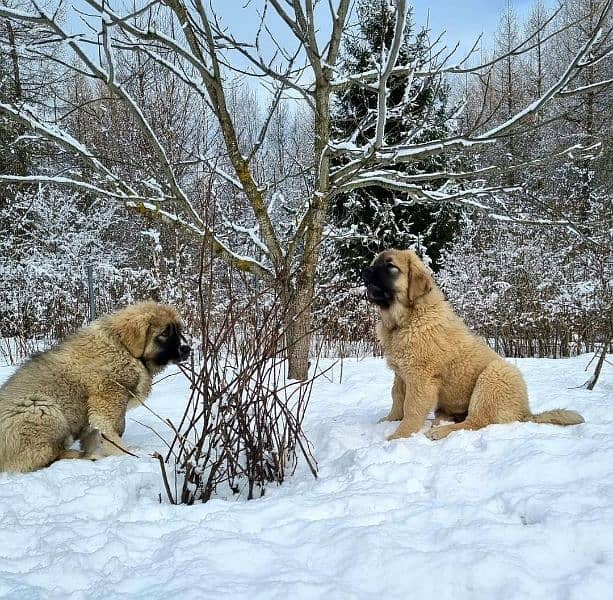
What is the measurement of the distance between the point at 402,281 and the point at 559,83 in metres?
2.69

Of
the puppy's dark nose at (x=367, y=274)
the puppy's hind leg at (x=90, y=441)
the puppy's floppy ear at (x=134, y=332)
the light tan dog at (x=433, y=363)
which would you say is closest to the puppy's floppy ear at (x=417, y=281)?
the light tan dog at (x=433, y=363)

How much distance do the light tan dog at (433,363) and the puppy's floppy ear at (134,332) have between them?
2220 millimetres

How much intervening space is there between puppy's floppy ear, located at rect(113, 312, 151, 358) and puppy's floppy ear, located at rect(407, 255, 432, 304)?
2583mm

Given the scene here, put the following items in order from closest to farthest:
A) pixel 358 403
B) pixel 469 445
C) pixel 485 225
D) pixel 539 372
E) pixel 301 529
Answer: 1. pixel 301 529
2. pixel 469 445
3. pixel 358 403
4. pixel 539 372
5. pixel 485 225

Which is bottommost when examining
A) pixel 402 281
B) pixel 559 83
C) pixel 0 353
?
pixel 0 353

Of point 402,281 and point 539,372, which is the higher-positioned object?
point 402,281

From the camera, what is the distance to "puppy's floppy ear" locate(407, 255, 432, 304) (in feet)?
15.4

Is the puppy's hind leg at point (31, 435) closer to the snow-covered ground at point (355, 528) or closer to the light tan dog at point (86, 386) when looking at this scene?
the light tan dog at point (86, 386)

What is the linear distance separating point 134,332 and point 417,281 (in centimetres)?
278

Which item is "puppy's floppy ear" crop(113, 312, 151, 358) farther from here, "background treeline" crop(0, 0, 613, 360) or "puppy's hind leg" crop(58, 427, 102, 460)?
"background treeline" crop(0, 0, 613, 360)

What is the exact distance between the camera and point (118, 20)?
4.77 m

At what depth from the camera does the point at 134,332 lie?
16.0 feet

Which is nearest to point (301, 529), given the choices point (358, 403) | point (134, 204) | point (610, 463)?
point (610, 463)

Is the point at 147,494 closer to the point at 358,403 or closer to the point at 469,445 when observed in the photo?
the point at 469,445
